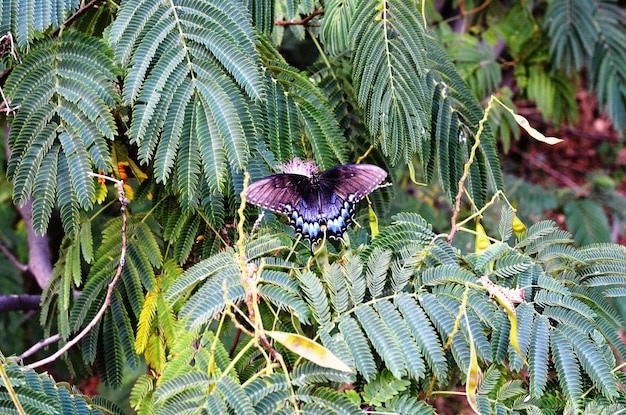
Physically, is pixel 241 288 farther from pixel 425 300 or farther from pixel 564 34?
pixel 564 34

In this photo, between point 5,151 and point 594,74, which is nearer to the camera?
point 594,74

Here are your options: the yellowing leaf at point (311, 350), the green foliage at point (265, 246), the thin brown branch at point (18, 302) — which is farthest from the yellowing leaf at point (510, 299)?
the thin brown branch at point (18, 302)

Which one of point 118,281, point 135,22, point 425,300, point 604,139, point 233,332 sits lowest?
point 604,139

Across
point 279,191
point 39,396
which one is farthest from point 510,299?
point 39,396

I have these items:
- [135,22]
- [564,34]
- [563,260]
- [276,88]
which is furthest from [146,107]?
[564,34]

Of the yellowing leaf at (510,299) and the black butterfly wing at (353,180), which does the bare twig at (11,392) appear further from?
the yellowing leaf at (510,299)

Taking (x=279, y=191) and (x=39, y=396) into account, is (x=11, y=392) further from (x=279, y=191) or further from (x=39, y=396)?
(x=279, y=191)

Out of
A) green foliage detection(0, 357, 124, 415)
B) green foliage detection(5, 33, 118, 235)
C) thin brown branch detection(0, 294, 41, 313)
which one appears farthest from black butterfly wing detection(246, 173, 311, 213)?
thin brown branch detection(0, 294, 41, 313)
